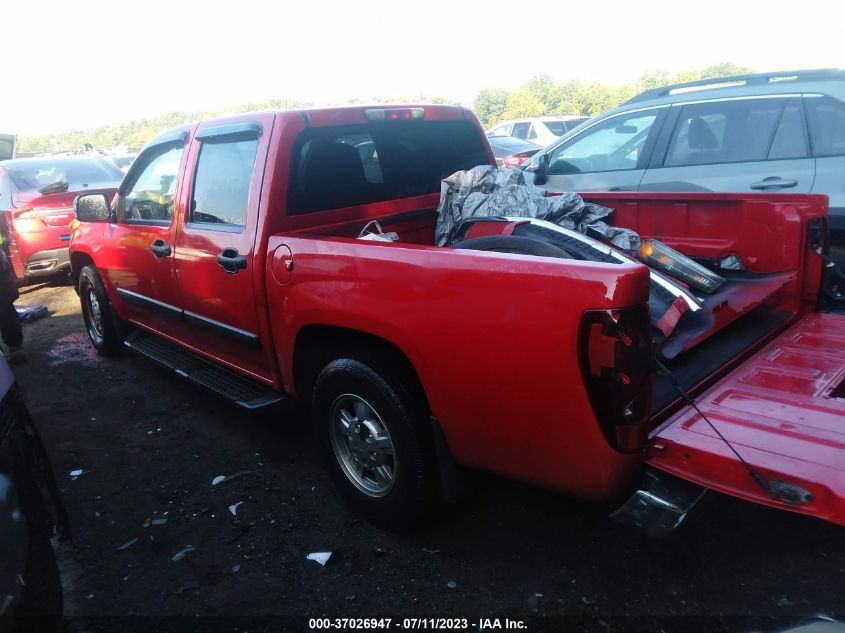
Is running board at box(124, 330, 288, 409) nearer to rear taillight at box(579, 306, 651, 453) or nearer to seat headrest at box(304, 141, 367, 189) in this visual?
seat headrest at box(304, 141, 367, 189)

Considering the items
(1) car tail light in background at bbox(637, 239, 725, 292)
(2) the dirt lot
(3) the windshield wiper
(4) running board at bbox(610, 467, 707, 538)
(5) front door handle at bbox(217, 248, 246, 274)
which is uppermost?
(3) the windshield wiper

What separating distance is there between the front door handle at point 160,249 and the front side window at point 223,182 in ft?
0.97

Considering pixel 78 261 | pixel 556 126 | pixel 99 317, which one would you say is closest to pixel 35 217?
pixel 78 261

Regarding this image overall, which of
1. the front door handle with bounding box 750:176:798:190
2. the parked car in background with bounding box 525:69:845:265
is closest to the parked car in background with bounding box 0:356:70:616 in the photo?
the parked car in background with bounding box 525:69:845:265

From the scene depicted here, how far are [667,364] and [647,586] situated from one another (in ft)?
2.93

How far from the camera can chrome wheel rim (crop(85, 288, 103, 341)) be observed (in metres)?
5.37

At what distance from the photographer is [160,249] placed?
3957 millimetres

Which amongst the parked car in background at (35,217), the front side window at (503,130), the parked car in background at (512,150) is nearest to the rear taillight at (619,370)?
the parked car in background at (35,217)

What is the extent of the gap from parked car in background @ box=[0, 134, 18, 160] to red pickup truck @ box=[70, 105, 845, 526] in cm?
682

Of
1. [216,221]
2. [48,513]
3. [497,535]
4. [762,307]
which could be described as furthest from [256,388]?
[762,307]

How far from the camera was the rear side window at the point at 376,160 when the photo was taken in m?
3.29

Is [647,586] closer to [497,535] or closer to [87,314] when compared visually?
[497,535]

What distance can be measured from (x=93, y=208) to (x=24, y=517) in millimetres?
3098

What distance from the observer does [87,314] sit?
221 inches
